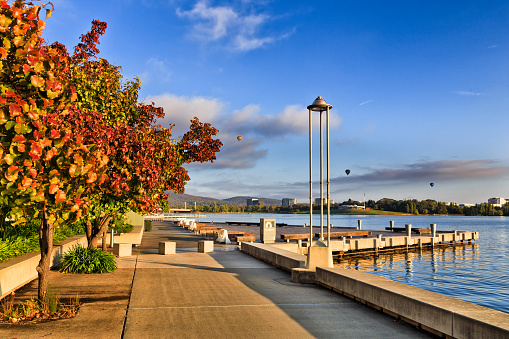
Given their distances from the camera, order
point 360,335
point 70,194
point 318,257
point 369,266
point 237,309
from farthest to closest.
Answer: point 369,266
point 318,257
point 237,309
point 360,335
point 70,194

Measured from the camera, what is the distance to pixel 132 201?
11992 mm

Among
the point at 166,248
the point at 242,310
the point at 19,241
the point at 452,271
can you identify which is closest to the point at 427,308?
the point at 242,310

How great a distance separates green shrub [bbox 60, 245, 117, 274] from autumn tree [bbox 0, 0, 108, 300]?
836 centimetres

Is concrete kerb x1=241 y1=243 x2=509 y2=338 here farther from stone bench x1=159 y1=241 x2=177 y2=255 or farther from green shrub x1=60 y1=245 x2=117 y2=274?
stone bench x1=159 y1=241 x2=177 y2=255

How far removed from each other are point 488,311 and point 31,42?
885 centimetres

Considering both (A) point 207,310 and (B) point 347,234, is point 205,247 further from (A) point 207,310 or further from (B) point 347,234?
(B) point 347,234

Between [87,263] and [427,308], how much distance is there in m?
11.9

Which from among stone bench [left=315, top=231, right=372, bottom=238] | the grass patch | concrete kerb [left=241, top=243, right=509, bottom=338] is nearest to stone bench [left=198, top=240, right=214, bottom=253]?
concrete kerb [left=241, top=243, right=509, bottom=338]

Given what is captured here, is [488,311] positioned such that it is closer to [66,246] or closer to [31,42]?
[31,42]

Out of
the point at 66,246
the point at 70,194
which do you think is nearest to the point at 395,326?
the point at 70,194

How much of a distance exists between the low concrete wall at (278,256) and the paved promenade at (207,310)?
62 centimetres

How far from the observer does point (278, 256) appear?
56.5 feet

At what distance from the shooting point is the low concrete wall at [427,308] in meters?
6.71

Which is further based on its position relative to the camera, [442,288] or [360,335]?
[442,288]
